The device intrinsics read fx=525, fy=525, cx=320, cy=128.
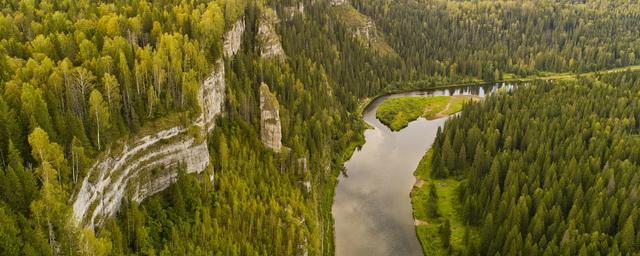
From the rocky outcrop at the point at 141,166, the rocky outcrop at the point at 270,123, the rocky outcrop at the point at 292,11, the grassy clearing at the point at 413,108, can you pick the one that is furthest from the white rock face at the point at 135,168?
the rocky outcrop at the point at 292,11

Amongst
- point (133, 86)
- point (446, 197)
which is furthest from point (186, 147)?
point (446, 197)

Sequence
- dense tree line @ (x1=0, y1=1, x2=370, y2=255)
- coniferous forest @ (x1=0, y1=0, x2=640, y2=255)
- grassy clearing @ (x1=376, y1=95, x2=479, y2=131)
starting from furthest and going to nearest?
grassy clearing @ (x1=376, y1=95, x2=479, y2=131) → coniferous forest @ (x1=0, y1=0, x2=640, y2=255) → dense tree line @ (x1=0, y1=1, x2=370, y2=255)

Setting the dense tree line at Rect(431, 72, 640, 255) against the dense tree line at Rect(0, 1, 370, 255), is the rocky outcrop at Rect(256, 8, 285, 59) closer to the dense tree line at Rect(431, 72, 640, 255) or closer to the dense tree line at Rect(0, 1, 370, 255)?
the dense tree line at Rect(0, 1, 370, 255)

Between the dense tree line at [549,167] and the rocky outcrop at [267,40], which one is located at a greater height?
the rocky outcrop at [267,40]

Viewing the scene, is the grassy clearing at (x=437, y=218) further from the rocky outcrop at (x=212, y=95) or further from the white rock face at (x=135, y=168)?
the rocky outcrop at (x=212, y=95)

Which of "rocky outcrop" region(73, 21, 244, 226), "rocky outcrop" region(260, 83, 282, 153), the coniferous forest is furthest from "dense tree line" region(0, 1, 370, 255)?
"rocky outcrop" region(260, 83, 282, 153)

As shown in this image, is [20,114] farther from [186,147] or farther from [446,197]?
[446,197]

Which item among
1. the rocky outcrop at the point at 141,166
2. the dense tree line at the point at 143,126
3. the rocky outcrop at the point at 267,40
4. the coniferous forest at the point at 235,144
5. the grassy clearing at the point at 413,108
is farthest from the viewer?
the grassy clearing at the point at 413,108
